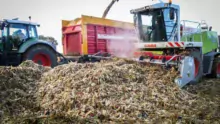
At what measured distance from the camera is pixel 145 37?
8.26 m

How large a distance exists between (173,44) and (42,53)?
470 cm

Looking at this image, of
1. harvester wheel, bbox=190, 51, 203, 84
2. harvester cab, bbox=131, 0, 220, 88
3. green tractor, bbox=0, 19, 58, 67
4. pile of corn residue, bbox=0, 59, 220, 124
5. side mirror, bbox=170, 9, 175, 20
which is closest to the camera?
pile of corn residue, bbox=0, 59, 220, 124

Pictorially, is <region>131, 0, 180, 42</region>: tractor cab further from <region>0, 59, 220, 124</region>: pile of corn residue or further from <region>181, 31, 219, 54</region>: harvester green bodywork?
<region>0, 59, 220, 124</region>: pile of corn residue

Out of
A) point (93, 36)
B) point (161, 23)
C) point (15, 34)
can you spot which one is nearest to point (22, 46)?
point (15, 34)

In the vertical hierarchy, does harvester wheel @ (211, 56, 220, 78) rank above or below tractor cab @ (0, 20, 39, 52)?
below

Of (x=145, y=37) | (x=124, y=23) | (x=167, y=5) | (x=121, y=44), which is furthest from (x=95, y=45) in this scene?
(x=167, y=5)

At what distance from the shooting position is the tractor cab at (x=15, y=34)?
847 centimetres

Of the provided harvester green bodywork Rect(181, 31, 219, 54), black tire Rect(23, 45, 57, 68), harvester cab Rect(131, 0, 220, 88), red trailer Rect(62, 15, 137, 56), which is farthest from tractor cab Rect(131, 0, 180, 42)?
black tire Rect(23, 45, 57, 68)

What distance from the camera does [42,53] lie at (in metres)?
Result: 8.79

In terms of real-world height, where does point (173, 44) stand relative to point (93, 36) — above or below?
below

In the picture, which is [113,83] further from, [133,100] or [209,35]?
[209,35]

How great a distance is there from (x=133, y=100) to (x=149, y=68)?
7.46 ft

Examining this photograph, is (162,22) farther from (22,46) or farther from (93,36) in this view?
(22,46)

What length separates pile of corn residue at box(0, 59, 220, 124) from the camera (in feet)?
12.6
